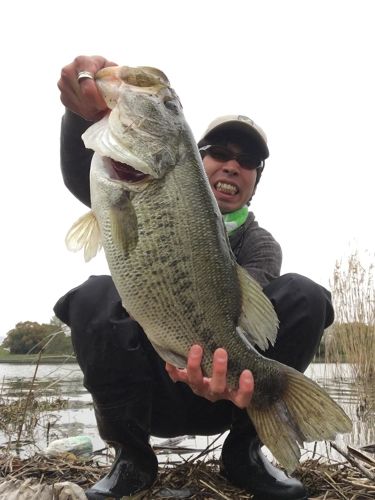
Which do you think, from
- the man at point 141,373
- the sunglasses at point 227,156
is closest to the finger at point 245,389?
the man at point 141,373

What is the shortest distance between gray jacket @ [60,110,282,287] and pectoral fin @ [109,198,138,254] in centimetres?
80

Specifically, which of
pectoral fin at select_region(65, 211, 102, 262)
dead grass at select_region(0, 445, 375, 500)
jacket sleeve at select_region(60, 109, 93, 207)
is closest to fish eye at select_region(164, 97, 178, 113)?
jacket sleeve at select_region(60, 109, 93, 207)

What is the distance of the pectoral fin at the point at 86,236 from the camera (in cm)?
235

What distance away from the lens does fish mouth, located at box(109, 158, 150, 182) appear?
7.54 feet

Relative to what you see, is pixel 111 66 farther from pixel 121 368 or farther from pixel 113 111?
pixel 121 368

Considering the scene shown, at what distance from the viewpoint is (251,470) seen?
9.01 ft

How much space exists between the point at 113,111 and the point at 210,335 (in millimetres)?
1092

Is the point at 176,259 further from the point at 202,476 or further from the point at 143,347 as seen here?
the point at 202,476

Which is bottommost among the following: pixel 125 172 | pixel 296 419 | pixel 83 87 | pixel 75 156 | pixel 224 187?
pixel 296 419

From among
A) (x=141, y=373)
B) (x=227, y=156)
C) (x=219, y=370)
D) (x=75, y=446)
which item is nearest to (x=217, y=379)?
(x=219, y=370)

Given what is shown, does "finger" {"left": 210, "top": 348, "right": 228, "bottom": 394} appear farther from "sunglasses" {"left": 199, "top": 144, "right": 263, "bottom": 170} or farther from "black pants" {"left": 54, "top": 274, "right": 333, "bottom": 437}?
"sunglasses" {"left": 199, "top": 144, "right": 263, "bottom": 170}

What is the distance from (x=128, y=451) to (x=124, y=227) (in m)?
1.33

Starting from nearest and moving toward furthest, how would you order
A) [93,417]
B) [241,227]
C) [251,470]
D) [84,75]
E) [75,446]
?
[84,75]
[251,470]
[241,227]
[75,446]
[93,417]

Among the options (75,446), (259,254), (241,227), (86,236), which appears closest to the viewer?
(86,236)
